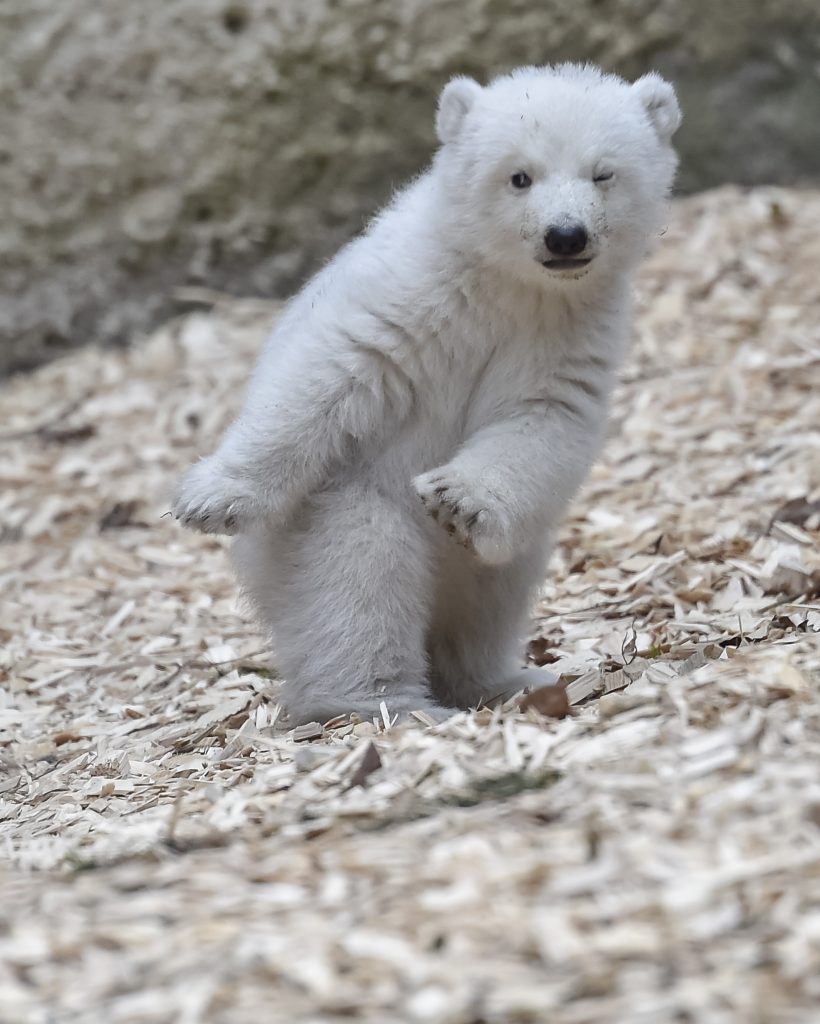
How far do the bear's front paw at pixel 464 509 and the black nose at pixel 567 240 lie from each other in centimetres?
64

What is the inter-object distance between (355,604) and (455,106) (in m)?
1.46

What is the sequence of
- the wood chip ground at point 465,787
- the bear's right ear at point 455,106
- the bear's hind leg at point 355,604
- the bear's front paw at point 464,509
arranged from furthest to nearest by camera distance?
the bear's right ear at point 455,106 < the bear's hind leg at point 355,604 < the bear's front paw at point 464,509 < the wood chip ground at point 465,787

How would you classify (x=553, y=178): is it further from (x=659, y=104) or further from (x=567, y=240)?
(x=659, y=104)

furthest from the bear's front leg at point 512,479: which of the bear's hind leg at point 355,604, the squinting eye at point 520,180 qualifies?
the squinting eye at point 520,180

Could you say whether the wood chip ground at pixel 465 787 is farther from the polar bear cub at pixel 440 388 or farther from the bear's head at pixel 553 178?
the bear's head at pixel 553 178

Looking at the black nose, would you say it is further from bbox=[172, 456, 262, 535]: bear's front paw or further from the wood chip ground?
the wood chip ground

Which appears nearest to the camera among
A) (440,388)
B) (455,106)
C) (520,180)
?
(520,180)

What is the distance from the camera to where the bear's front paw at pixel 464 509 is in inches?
152

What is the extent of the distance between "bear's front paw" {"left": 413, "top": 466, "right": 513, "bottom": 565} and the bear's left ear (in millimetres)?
1298

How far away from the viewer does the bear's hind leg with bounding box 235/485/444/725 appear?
4.12 metres

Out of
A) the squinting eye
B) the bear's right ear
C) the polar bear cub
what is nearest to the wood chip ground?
the polar bear cub

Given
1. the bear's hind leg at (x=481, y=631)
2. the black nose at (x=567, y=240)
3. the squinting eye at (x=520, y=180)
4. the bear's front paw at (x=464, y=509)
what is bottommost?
the bear's hind leg at (x=481, y=631)

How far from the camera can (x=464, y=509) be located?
3.86 m

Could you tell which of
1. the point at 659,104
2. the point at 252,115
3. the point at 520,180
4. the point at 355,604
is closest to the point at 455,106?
the point at 520,180
